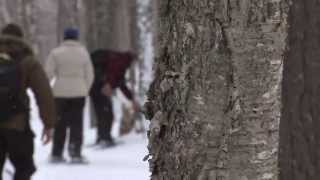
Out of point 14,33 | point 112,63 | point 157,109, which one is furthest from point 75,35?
point 157,109

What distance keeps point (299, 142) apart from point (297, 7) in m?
0.75

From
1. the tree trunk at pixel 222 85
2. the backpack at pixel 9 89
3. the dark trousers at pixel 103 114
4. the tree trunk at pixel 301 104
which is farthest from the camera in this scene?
the dark trousers at pixel 103 114

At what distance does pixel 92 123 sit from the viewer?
17797mm

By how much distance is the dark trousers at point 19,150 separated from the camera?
7695mm

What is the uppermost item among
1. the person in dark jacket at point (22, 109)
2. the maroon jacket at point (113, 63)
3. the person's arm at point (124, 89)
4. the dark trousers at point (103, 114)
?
the person in dark jacket at point (22, 109)

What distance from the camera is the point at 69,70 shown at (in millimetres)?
11430

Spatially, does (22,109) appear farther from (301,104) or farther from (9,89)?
(301,104)

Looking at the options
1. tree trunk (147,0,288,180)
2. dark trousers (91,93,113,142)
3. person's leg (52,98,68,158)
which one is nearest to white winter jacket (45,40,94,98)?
person's leg (52,98,68,158)

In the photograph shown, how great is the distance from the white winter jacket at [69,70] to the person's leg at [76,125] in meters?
0.16

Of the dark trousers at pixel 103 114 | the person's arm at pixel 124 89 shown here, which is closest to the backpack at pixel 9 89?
the dark trousers at pixel 103 114

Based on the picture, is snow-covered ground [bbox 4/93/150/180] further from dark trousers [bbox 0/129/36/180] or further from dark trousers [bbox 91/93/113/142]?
dark trousers [bbox 0/129/36/180]

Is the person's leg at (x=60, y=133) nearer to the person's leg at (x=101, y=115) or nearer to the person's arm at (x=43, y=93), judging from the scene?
the person's leg at (x=101, y=115)

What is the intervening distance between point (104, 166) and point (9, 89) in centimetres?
420

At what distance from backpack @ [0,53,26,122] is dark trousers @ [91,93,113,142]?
5453 mm
